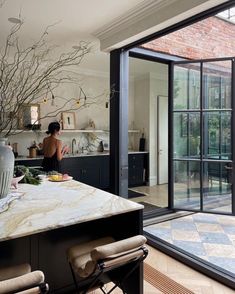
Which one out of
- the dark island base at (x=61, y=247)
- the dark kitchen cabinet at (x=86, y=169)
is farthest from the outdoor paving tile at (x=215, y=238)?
the dark kitchen cabinet at (x=86, y=169)

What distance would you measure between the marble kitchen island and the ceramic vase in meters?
0.12

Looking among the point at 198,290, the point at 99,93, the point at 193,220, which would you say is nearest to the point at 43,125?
the point at 99,93

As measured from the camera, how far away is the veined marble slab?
1398mm

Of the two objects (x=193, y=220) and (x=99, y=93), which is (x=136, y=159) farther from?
(x=193, y=220)

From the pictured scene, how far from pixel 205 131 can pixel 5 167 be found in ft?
9.93

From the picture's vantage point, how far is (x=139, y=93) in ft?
21.4

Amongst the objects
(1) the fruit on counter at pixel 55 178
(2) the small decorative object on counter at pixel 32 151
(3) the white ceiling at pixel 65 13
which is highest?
(3) the white ceiling at pixel 65 13

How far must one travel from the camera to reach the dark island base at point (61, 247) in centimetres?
166

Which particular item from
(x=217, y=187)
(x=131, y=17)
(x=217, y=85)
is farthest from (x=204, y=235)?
(x=131, y=17)

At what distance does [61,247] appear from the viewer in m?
1.85

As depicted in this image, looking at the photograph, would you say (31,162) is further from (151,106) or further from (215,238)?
(215,238)

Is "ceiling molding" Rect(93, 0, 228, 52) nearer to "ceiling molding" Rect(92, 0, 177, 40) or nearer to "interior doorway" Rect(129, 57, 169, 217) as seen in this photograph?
"ceiling molding" Rect(92, 0, 177, 40)

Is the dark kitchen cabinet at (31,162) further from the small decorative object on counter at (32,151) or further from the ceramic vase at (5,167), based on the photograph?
the ceramic vase at (5,167)

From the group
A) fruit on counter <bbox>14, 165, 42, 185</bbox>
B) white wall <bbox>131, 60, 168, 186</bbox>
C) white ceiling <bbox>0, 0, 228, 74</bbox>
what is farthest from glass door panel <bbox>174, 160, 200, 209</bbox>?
fruit on counter <bbox>14, 165, 42, 185</bbox>
